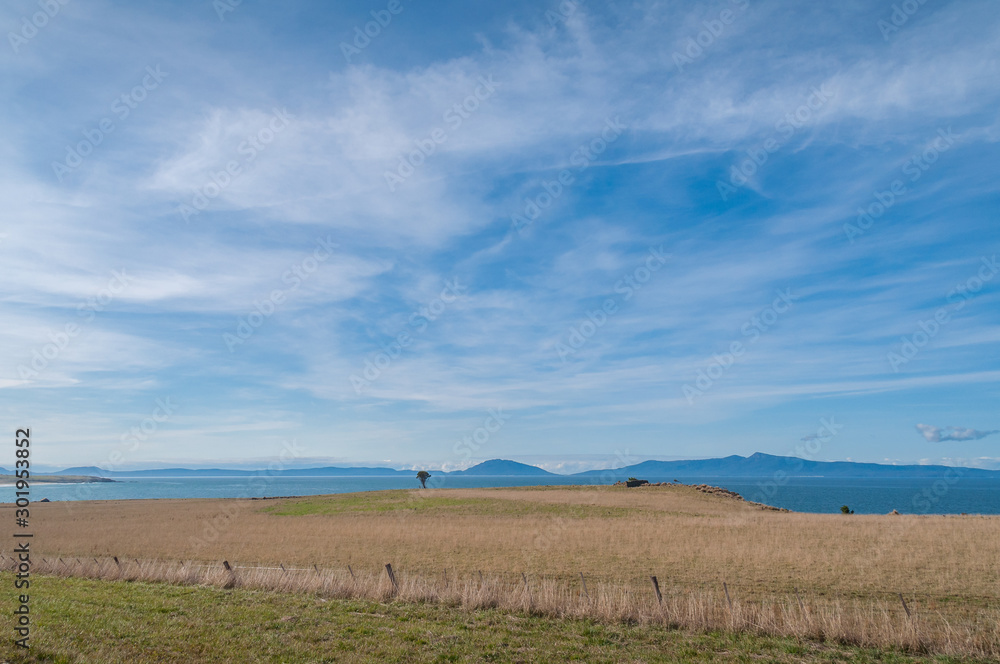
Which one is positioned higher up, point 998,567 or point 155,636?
point 155,636

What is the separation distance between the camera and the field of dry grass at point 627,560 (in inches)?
603

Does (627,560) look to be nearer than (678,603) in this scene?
No

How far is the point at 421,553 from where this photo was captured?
3200 cm

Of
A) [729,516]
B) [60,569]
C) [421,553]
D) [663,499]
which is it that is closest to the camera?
[60,569]

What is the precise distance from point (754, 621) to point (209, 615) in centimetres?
1451

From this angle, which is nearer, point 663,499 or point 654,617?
point 654,617

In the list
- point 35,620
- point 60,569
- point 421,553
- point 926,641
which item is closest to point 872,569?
point 926,641

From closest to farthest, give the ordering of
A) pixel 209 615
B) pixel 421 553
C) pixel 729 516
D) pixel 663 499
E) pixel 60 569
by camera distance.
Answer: pixel 209 615
pixel 60 569
pixel 421 553
pixel 729 516
pixel 663 499

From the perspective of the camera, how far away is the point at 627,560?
28078 millimetres

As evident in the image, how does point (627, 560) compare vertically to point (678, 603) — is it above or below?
below

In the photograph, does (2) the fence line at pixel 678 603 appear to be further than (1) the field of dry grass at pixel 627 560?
No

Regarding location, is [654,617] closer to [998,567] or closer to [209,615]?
[209,615]

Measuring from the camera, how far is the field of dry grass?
15.3 m

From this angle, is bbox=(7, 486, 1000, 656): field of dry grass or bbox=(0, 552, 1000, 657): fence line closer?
bbox=(0, 552, 1000, 657): fence line
